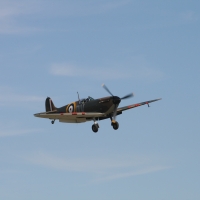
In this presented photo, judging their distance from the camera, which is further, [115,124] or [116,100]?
[115,124]

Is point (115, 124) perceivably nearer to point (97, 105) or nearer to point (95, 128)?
point (95, 128)

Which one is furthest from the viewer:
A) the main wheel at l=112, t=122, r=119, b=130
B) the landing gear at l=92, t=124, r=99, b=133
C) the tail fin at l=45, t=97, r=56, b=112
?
the tail fin at l=45, t=97, r=56, b=112

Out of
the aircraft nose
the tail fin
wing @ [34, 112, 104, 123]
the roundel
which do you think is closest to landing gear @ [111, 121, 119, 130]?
wing @ [34, 112, 104, 123]

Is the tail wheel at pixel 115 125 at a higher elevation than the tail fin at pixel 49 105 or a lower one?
lower

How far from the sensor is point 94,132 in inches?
2248

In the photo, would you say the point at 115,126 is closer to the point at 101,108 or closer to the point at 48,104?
the point at 101,108

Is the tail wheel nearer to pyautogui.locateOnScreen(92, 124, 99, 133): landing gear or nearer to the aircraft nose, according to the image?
pyautogui.locateOnScreen(92, 124, 99, 133): landing gear

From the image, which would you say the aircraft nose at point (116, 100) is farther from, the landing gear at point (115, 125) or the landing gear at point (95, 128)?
the landing gear at point (95, 128)

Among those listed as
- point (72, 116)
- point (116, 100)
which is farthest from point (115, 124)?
point (72, 116)

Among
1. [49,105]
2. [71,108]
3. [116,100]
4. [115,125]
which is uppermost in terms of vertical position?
[49,105]

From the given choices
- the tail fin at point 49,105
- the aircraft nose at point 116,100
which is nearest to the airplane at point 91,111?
the aircraft nose at point 116,100

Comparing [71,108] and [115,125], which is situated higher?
[71,108]

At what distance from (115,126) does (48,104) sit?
11.6 meters

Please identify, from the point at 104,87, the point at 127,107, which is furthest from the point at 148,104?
the point at 104,87
